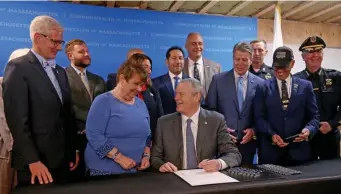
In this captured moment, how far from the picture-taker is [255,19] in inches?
191

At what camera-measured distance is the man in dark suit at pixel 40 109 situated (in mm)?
1685

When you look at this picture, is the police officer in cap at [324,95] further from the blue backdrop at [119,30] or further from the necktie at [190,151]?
the blue backdrop at [119,30]

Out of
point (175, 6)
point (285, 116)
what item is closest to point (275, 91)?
point (285, 116)

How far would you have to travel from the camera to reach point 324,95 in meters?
2.80

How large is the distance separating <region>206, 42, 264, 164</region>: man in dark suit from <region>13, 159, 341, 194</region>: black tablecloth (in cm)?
98

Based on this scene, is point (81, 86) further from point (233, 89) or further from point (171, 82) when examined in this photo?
point (233, 89)

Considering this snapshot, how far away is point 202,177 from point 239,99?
48.0 inches

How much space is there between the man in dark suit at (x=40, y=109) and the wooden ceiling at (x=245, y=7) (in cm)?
253

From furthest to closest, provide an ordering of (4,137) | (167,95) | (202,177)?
(167,95) → (4,137) → (202,177)

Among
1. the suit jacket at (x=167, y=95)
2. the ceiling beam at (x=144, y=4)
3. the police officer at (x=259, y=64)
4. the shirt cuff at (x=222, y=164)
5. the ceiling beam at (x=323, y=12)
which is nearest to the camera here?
the shirt cuff at (x=222, y=164)

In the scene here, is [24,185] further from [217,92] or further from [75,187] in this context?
[217,92]

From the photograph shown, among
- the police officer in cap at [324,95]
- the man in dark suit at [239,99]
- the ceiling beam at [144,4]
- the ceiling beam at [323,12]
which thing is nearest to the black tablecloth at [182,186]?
the man in dark suit at [239,99]

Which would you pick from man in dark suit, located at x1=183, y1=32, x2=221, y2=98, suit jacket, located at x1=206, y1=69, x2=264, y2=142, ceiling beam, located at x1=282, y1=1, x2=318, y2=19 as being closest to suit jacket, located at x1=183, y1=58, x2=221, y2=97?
man in dark suit, located at x1=183, y1=32, x2=221, y2=98

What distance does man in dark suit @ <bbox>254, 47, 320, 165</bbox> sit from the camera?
7.88 ft
